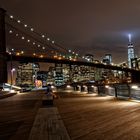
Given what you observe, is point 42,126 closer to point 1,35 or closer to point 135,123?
point 135,123

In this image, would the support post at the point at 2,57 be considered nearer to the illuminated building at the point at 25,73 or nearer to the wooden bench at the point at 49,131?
the wooden bench at the point at 49,131

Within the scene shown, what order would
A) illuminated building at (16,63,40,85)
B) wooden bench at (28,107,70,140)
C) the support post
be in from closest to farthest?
wooden bench at (28,107,70,140) → the support post → illuminated building at (16,63,40,85)

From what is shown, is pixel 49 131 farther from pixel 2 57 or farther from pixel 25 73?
pixel 25 73

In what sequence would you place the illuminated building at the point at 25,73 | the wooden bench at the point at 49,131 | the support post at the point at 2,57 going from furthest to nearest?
the illuminated building at the point at 25,73, the support post at the point at 2,57, the wooden bench at the point at 49,131

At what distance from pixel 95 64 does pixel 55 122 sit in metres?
84.3

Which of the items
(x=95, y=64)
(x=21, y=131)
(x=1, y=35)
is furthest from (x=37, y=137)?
(x=95, y=64)

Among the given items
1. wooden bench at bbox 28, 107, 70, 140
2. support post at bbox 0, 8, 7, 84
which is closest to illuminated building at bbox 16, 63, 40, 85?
support post at bbox 0, 8, 7, 84

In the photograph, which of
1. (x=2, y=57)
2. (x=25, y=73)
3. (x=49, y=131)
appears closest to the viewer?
(x=49, y=131)

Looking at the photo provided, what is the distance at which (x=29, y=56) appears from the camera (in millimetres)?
78062

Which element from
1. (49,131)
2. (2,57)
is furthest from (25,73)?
(49,131)

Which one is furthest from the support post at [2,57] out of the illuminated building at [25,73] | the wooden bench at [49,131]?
the illuminated building at [25,73]

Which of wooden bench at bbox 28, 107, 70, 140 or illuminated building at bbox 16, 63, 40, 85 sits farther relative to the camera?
illuminated building at bbox 16, 63, 40, 85

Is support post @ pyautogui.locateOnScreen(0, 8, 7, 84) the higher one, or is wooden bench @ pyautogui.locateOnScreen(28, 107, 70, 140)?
support post @ pyautogui.locateOnScreen(0, 8, 7, 84)

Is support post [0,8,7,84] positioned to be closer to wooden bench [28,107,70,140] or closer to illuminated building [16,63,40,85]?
wooden bench [28,107,70,140]
